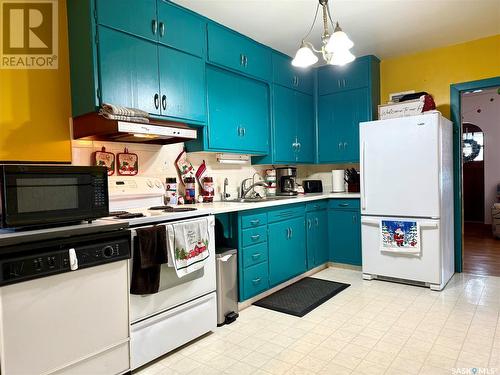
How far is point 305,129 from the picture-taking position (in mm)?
4418

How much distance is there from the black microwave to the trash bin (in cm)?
103

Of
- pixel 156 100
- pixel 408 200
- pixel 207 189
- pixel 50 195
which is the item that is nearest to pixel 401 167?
pixel 408 200

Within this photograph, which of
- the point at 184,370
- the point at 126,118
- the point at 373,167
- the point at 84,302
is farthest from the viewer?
the point at 373,167

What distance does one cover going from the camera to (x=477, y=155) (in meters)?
7.05

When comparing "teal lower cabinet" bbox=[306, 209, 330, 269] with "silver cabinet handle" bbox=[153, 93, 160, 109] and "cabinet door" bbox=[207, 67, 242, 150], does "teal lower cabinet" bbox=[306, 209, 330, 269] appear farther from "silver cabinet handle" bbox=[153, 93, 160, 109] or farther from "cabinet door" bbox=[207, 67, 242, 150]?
"silver cabinet handle" bbox=[153, 93, 160, 109]

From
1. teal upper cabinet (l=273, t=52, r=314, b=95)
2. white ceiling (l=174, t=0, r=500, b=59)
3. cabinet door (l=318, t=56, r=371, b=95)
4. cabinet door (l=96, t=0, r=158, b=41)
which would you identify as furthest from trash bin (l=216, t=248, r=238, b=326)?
cabinet door (l=318, t=56, r=371, b=95)

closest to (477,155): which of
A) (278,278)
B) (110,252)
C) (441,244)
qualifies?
(441,244)

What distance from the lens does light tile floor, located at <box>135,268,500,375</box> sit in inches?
80.6

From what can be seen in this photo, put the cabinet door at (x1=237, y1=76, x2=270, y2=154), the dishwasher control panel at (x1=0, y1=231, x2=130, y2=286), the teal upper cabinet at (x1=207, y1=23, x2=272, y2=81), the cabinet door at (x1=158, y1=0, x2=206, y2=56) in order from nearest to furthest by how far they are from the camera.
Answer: the dishwasher control panel at (x1=0, y1=231, x2=130, y2=286), the cabinet door at (x1=158, y1=0, x2=206, y2=56), the teal upper cabinet at (x1=207, y1=23, x2=272, y2=81), the cabinet door at (x1=237, y1=76, x2=270, y2=154)

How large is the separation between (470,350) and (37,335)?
244 centimetres

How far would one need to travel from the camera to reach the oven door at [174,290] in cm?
204

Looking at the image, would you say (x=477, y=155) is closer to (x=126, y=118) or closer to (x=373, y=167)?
(x=373, y=167)

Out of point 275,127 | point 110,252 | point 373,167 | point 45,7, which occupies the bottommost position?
point 110,252

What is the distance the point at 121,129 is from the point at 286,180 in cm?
242
